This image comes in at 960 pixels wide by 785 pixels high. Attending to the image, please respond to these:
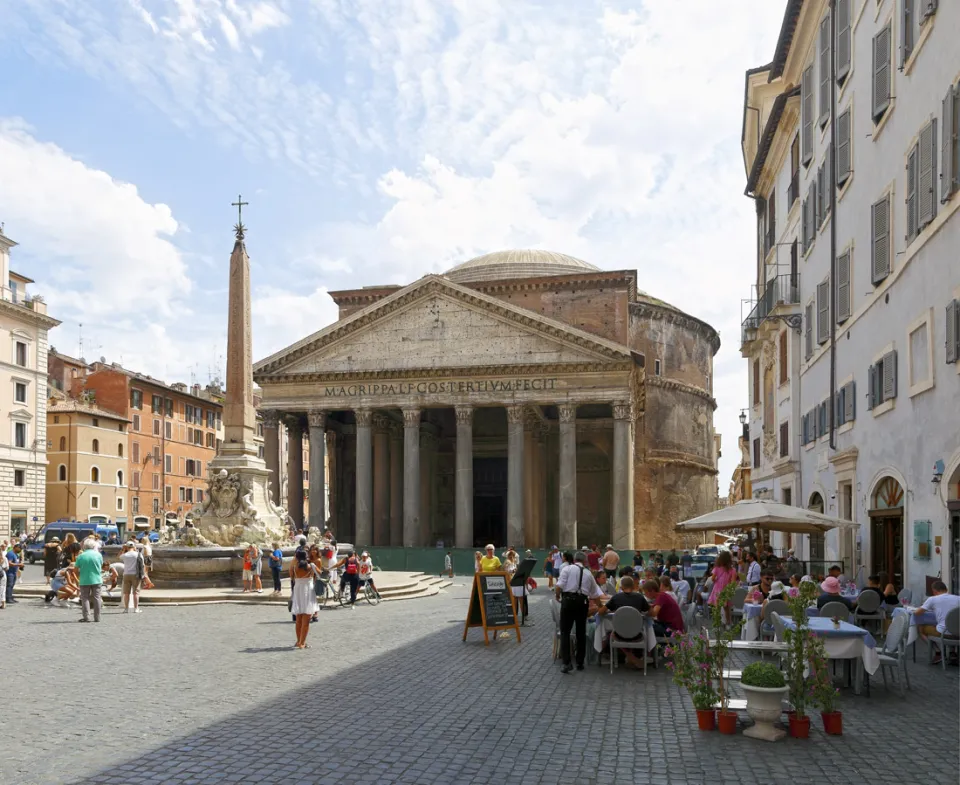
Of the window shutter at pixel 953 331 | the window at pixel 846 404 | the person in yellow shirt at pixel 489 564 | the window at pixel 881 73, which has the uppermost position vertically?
the window at pixel 881 73

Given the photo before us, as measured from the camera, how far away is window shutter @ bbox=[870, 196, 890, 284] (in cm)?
1517

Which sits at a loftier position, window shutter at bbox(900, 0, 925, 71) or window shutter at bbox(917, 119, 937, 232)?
window shutter at bbox(900, 0, 925, 71)

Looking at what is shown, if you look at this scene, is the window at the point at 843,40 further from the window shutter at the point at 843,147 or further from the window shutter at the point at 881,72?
the window shutter at the point at 881,72

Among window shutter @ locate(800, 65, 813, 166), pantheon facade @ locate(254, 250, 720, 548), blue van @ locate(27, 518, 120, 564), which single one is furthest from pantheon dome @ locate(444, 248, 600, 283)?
window shutter @ locate(800, 65, 813, 166)

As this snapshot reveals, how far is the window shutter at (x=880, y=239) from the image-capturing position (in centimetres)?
1517

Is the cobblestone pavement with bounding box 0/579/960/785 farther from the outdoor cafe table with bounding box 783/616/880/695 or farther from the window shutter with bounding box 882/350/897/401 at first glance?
the window shutter with bounding box 882/350/897/401

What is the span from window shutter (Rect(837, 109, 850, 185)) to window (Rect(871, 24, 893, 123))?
2.17 m

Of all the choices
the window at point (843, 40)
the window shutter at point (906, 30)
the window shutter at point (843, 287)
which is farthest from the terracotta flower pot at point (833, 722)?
the window at point (843, 40)

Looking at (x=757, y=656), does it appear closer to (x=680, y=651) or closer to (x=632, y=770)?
(x=680, y=651)

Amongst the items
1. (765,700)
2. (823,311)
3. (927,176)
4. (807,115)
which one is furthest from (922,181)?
(807,115)

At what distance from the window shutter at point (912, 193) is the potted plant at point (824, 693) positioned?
8.40 m

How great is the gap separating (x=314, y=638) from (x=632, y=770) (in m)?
7.77

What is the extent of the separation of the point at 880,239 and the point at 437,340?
2426cm

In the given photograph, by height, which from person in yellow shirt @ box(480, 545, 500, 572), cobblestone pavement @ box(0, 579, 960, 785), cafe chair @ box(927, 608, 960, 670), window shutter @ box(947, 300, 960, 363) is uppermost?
window shutter @ box(947, 300, 960, 363)
